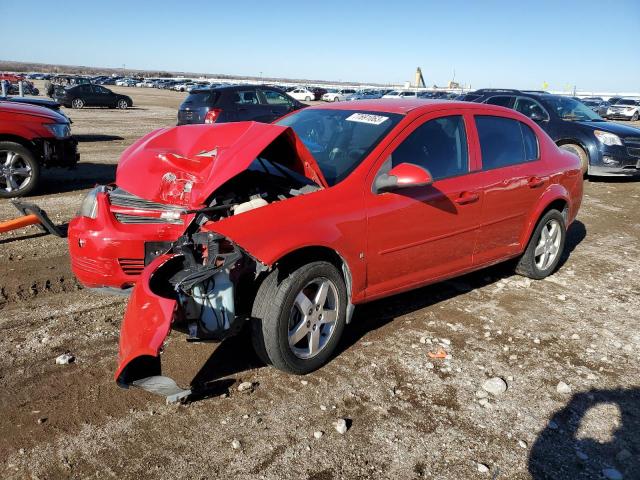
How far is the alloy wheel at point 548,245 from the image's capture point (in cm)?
538

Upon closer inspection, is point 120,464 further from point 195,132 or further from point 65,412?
point 195,132

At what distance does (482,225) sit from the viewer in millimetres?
4477

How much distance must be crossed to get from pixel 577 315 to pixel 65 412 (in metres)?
4.06

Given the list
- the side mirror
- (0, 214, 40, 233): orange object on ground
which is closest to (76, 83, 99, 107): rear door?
(0, 214, 40, 233): orange object on ground

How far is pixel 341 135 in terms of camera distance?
4.21m

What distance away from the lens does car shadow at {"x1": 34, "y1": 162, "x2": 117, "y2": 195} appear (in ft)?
28.9

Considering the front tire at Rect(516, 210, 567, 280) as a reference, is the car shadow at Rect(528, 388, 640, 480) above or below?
below

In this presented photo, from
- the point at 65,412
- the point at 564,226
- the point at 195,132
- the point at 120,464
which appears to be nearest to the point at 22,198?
the point at 195,132

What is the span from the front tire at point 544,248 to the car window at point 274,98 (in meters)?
10.5

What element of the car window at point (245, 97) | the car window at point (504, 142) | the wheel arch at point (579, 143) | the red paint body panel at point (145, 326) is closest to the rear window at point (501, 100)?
the wheel arch at point (579, 143)

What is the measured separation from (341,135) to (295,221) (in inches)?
46.6

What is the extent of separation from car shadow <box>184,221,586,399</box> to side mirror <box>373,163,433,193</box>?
1.18 m

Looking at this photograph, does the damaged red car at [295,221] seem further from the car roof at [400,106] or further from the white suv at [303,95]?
the white suv at [303,95]

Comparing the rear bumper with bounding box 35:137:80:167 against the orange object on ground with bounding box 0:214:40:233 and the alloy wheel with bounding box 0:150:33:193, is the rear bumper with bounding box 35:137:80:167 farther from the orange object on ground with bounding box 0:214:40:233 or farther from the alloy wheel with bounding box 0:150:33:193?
the orange object on ground with bounding box 0:214:40:233
